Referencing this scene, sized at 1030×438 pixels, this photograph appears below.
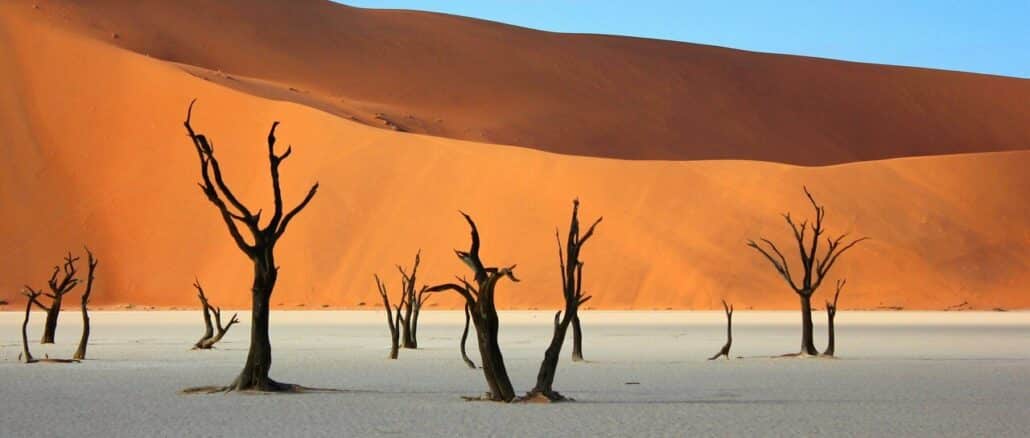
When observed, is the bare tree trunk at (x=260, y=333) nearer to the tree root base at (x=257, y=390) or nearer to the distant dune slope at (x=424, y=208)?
the tree root base at (x=257, y=390)

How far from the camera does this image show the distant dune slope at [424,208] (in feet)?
182

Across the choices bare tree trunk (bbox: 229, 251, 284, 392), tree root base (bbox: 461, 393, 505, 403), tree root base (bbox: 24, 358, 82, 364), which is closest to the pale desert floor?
tree root base (bbox: 461, 393, 505, 403)

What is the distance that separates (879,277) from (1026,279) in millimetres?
6360

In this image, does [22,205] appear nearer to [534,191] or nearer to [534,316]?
[534,191]

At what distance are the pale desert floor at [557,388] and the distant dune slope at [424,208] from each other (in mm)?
22041

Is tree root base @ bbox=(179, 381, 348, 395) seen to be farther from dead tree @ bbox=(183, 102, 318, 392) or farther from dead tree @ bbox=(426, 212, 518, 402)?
dead tree @ bbox=(426, 212, 518, 402)

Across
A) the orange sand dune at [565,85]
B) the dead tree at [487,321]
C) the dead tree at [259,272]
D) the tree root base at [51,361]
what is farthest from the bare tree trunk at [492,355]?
the orange sand dune at [565,85]

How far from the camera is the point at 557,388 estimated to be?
17297 mm

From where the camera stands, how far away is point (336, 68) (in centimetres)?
8906

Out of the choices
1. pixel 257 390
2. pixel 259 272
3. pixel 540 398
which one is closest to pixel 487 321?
pixel 540 398

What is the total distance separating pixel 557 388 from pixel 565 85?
7783 centimetres

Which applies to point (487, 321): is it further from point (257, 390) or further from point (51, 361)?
point (51, 361)

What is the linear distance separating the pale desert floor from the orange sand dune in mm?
45369

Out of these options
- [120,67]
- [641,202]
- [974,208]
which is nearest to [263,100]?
[120,67]
